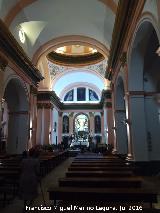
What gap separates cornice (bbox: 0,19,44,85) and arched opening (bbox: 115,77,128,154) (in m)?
5.22

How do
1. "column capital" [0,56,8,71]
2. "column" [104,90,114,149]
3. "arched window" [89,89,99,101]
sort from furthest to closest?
"arched window" [89,89,99,101]
"column" [104,90,114,149]
"column capital" [0,56,8,71]

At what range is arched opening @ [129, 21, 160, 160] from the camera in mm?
8523

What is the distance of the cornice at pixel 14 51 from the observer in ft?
31.3

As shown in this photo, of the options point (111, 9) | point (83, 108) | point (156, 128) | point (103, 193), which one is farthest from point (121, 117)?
point (83, 108)

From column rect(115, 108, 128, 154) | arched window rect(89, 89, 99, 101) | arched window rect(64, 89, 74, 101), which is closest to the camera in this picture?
column rect(115, 108, 128, 154)

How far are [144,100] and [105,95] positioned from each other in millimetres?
11948

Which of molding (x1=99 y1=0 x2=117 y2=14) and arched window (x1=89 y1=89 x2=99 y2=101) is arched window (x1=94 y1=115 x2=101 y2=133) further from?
molding (x1=99 y1=0 x2=117 y2=14)

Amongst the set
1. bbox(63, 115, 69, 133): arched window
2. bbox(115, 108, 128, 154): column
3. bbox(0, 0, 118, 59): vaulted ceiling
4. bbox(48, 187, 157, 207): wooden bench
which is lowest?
bbox(48, 187, 157, 207): wooden bench

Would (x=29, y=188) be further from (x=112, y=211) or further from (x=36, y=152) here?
(x=112, y=211)

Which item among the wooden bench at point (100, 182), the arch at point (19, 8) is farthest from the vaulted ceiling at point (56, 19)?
the wooden bench at point (100, 182)

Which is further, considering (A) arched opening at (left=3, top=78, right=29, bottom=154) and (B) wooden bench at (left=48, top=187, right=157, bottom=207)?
(A) arched opening at (left=3, top=78, right=29, bottom=154)

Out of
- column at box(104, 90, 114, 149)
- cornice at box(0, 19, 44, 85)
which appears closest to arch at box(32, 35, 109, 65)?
cornice at box(0, 19, 44, 85)

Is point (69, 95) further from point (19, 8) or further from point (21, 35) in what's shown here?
point (19, 8)

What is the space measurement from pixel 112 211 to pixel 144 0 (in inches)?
226
